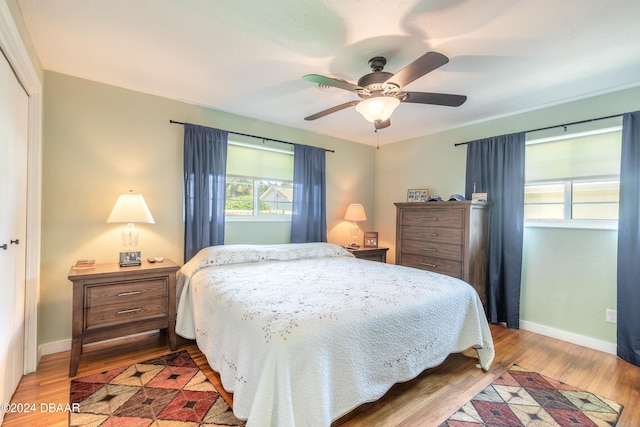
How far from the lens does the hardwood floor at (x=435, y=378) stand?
1758 millimetres

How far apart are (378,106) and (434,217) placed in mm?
1923

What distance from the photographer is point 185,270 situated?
2732 millimetres

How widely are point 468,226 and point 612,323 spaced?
147 cm

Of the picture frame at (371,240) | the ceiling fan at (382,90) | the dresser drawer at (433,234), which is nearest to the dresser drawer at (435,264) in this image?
the dresser drawer at (433,234)

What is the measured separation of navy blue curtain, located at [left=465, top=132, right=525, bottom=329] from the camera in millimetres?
3199

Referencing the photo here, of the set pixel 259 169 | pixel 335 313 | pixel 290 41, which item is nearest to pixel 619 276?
pixel 335 313

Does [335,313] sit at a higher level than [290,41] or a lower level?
lower

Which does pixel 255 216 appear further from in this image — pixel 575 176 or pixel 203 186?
pixel 575 176

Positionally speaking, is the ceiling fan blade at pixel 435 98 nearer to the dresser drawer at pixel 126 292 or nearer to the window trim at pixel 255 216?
the window trim at pixel 255 216

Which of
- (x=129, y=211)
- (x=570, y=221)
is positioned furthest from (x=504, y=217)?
(x=129, y=211)

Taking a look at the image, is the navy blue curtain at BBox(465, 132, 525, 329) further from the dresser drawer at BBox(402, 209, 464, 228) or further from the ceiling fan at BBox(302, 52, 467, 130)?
the ceiling fan at BBox(302, 52, 467, 130)

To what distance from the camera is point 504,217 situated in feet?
10.8

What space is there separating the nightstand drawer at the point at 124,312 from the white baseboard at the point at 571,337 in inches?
146

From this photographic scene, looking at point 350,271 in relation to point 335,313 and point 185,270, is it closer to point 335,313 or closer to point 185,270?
point 335,313
